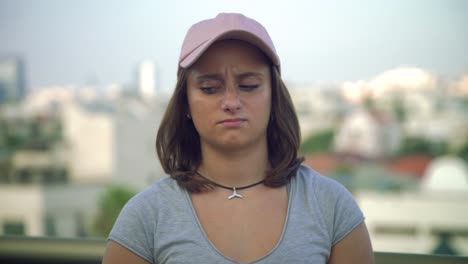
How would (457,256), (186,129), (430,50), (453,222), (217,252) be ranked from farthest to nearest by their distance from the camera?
(430,50)
(453,222)
(457,256)
(186,129)
(217,252)

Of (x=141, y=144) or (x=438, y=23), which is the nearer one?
(x=141, y=144)

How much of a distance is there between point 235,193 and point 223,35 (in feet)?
0.94

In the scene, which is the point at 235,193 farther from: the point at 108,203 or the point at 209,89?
the point at 108,203

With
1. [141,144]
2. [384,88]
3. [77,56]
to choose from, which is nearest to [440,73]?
[384,88]

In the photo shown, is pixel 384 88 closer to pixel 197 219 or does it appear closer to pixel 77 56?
pixel 77 56

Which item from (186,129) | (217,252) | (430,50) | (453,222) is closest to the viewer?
(217,252)

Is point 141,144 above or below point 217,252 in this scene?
below


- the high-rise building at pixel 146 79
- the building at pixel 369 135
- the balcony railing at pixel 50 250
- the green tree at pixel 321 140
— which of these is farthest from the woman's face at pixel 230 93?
the building at pixel 369 135

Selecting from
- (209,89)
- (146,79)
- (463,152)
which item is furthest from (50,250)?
(463,152)

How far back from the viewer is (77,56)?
3850 cm

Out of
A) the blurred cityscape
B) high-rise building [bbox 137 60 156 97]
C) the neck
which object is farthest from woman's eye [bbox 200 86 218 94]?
the blurred cityscape

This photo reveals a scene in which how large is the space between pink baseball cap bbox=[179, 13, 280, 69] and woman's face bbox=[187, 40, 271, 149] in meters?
0.02

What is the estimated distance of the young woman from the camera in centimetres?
120

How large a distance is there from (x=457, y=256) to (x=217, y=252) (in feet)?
2.18
